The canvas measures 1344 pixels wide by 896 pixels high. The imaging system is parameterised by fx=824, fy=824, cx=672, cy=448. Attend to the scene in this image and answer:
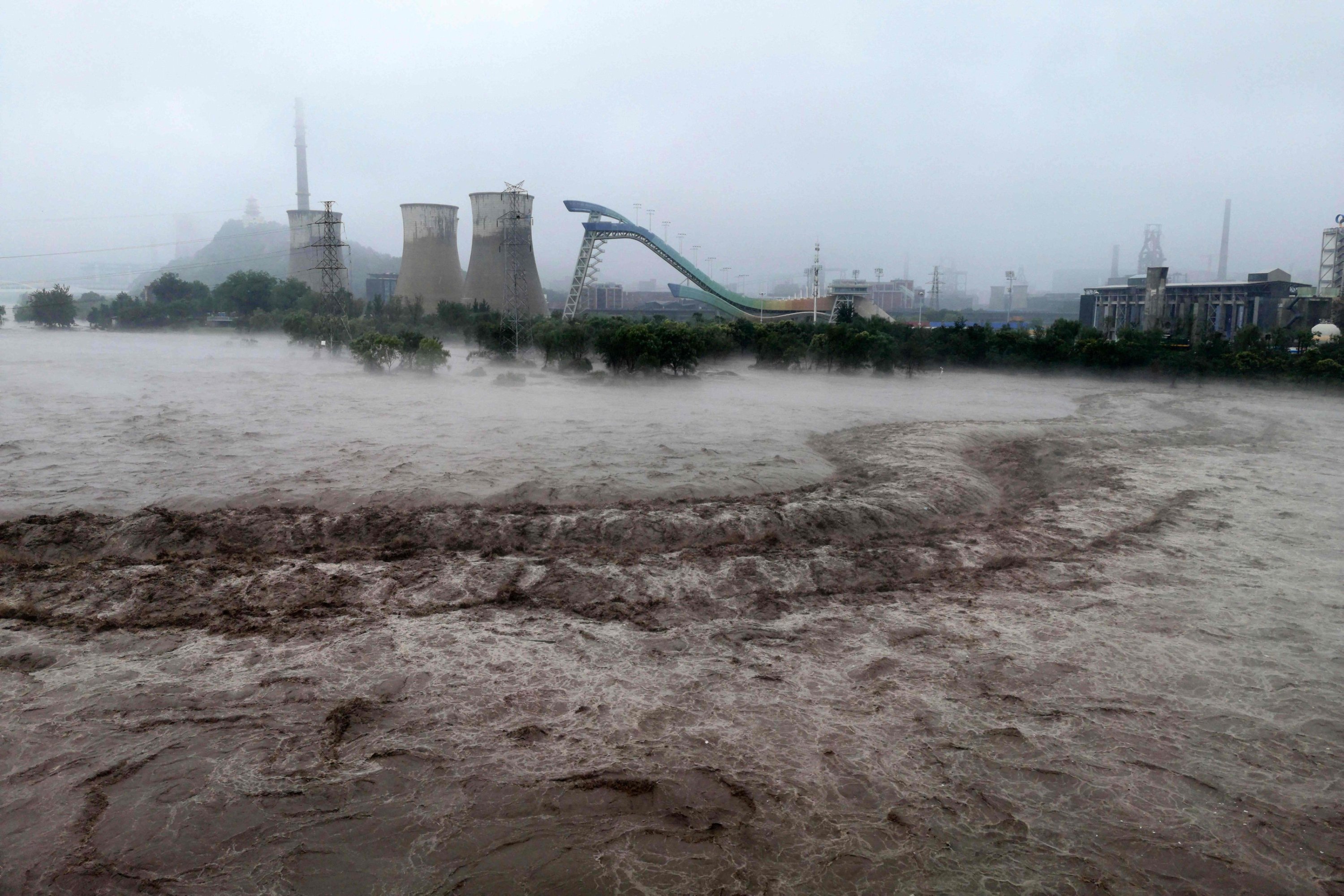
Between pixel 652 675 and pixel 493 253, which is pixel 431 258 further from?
pixel 652 675

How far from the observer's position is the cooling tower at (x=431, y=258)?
40312 millimetres

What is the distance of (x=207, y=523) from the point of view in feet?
28.7

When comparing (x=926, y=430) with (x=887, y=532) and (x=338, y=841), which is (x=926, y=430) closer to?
(x=887, y=532)

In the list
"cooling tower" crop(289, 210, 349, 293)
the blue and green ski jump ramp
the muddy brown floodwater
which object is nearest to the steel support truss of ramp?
the blue and green ski jump ramp

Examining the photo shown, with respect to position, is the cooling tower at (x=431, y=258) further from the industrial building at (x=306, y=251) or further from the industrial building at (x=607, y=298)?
the industrial building at (x=607, y=298)

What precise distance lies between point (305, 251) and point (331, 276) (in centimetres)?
2301

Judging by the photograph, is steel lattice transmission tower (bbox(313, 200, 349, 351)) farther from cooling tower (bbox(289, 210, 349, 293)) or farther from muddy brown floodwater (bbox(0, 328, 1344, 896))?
muddy brown floodwater (bbox(0, 328, 1344, 896))

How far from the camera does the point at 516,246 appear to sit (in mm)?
38438

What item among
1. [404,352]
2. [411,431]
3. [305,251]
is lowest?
[411,431]

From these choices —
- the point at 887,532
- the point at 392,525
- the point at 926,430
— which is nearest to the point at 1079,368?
the point at 926,430

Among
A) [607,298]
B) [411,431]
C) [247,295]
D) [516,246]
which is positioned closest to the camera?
[411,431]

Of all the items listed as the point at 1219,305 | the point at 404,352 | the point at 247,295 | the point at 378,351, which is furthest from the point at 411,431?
the point at 1219,305

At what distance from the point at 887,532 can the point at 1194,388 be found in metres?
25.8

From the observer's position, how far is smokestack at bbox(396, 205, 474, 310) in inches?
1586
